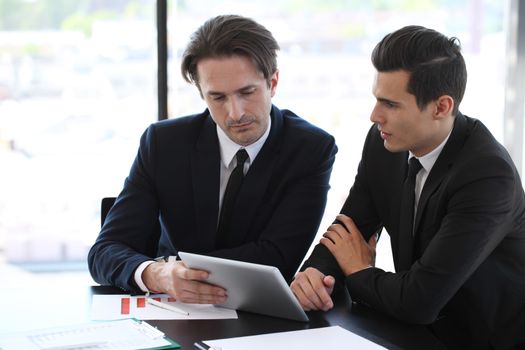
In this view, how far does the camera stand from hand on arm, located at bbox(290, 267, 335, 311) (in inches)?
84.6

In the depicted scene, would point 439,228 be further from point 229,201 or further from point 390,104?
point 229,201

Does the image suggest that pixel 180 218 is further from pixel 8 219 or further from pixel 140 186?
pixel 8 219

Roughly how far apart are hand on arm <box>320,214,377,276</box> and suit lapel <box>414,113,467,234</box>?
17cm

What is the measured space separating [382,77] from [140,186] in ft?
2.97

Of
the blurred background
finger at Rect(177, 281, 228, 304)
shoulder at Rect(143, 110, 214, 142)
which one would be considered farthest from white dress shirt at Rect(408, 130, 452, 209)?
the blurred background

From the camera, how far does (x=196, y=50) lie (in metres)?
2.65

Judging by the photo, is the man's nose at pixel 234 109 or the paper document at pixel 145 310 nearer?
the paper document at pixel 145 310

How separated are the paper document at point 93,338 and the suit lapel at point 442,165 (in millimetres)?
869

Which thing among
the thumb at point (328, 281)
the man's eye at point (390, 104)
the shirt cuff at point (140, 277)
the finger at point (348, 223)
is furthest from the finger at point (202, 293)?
the man's eye at point (390, 104)

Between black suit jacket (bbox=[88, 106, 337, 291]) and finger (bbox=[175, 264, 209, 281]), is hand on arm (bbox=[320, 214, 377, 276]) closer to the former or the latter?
black suit jacket (bbox=[88, 106, 337, 291])

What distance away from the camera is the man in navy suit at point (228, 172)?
8.43 ft

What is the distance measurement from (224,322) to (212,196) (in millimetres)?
697

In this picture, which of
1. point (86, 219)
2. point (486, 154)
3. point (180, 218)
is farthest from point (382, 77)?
point (86, 219)

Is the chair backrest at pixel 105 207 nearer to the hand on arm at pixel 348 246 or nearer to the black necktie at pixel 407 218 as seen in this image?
the hand on arm at pixel 348 246
